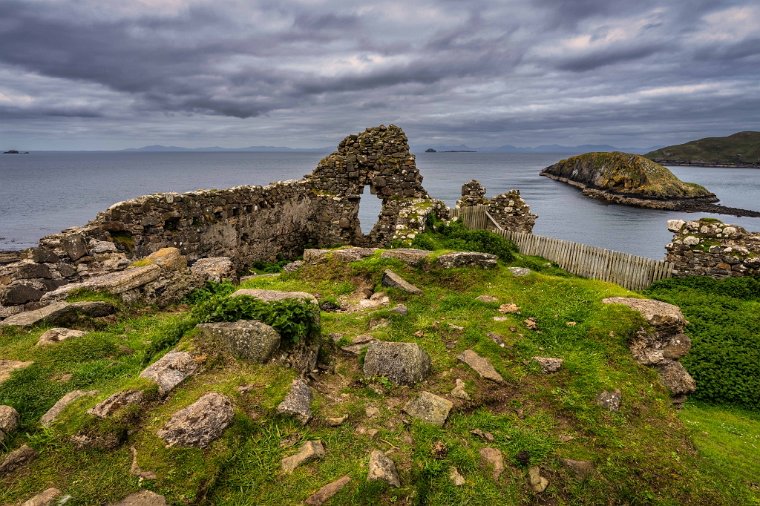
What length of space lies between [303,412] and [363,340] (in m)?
2.60

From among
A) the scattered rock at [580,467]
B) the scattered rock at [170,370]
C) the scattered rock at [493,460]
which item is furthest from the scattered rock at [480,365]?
the scattered rock at [170,370]

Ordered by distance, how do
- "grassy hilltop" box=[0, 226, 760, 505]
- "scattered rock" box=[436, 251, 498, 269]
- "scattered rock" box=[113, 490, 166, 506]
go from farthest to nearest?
"scattered rock" box=[436, 251, 498, 269] → "grassy hilltop" box=[0, 226, 760, 505] → "scattered rock" box=[113, 490, 166, 506]

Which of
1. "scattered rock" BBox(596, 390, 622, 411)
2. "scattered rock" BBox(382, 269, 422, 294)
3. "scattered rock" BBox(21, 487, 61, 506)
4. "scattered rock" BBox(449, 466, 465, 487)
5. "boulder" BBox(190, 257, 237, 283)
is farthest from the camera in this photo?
"boulder" BBox(190, 257, 237, 283)

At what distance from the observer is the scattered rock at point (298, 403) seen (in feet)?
18.7

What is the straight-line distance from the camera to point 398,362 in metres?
7.14

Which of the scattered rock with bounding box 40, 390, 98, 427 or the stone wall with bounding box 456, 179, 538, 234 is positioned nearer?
the scattered rock with bounding box 40, 390, 98, 427

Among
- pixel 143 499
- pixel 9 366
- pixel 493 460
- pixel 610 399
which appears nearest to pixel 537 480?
pixel 493 460

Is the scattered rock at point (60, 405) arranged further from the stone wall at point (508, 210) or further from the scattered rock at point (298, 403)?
the stone wall at point (508, 210)

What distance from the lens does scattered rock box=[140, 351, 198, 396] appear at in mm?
5699

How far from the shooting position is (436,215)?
20250mm

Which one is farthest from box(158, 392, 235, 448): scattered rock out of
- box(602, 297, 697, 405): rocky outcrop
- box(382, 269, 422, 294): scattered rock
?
box(602, 297, 697, 405): rocky outcrop

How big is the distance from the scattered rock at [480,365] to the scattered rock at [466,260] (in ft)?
13.8

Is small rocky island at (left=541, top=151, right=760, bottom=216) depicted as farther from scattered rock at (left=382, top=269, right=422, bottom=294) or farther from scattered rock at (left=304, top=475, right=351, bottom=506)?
scattered rock at (left=304, top=475, right=351, bottom=506)

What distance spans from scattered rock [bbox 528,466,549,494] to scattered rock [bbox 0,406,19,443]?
624 cm
